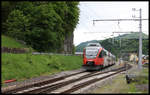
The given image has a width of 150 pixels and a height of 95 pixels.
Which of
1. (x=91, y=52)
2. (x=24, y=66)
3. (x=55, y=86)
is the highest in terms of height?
(x=91, y=52)

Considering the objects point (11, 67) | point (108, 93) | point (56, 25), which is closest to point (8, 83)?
point (11, 67)

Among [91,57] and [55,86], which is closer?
[55,86]

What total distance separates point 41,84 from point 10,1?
12318mm

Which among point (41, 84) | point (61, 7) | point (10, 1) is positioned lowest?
point (41, 84)

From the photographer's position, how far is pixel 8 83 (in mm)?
19359

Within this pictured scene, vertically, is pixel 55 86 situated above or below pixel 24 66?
below

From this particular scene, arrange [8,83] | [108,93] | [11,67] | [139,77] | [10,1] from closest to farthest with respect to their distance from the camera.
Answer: [10,1], [108,93], [139,77], [8,83], [11,67]

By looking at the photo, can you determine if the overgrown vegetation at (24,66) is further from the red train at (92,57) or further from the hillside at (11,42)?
the hillside at (11,42)

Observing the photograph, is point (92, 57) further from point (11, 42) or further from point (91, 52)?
point (11, 42)

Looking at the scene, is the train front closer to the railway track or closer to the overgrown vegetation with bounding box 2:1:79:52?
the overgrown vegetation with bounding box 2:1:79:52

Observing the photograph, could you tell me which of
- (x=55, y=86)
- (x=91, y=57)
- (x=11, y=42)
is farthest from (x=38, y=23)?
(x=55, y=86)

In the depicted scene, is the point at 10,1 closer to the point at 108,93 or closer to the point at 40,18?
the point at 108,93

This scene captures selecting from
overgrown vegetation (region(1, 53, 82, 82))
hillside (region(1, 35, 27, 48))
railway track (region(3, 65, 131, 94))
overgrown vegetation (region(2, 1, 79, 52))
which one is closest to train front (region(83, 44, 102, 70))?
overgrown vegetation (region(1, 53, 82, 82))

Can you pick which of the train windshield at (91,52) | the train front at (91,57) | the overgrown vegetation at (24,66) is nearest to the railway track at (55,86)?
the overgrown vegetation at (24,66)
